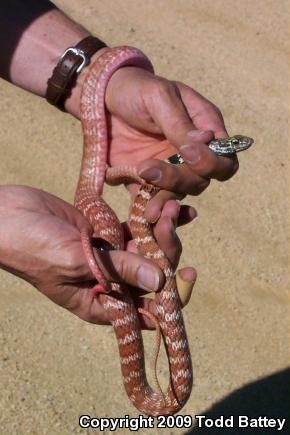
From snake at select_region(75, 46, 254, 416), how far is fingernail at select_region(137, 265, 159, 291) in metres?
0.16

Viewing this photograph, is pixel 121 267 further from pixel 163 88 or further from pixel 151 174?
pixel 163 88

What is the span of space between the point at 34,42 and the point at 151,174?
1307mm

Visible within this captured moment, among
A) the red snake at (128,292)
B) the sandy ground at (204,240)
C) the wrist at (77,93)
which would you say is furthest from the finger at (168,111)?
the sandy ground at (204,240)

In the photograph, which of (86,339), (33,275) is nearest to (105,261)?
(33,275)

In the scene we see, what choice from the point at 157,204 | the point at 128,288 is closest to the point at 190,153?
the point at 157,204

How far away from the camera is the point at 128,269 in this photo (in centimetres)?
399

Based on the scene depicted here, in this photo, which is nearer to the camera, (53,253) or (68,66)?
(53,253)

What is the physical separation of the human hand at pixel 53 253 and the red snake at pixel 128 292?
16cm

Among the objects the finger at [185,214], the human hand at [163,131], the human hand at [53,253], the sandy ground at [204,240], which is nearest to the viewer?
the human hand at [53,253]

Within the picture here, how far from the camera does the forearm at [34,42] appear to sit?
4.88 m

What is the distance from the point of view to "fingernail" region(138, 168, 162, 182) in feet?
13.8

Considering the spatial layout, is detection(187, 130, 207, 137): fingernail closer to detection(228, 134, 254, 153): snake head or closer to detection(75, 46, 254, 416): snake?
detection(75, 46, 254, 416): snake

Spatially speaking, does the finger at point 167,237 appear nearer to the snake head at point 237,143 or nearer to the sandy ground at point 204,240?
the snake head at point 237,143

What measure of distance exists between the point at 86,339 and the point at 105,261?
2.91 m
